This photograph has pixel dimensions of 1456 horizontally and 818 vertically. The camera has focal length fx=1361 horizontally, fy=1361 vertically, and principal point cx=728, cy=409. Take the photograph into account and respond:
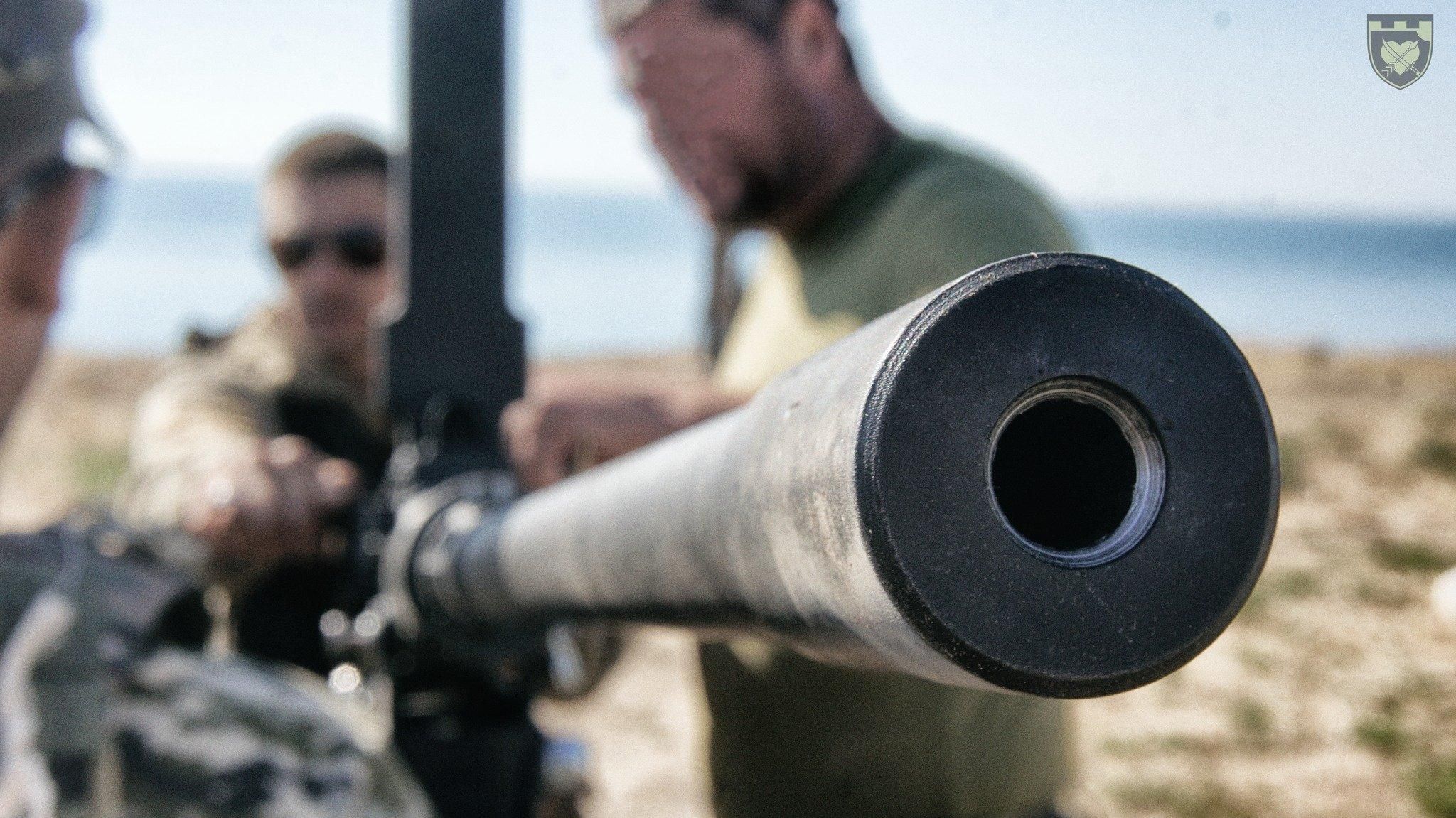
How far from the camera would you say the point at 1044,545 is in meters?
0.46

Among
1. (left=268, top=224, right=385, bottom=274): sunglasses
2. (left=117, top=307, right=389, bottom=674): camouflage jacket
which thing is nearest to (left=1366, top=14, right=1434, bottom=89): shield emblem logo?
(left=117, top=307, right=389, bottom=674): camouflage jacket

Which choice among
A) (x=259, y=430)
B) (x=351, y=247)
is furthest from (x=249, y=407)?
(x=351, y=247)

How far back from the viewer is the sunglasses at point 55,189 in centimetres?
144

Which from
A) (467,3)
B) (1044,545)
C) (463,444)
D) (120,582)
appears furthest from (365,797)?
(1044,545)

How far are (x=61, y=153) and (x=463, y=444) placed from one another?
1.85 feet

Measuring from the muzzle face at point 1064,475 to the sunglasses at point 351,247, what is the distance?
310 cm

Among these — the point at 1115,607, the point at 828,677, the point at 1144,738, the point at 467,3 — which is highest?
the point at 1115,607

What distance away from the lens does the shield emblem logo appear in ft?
2.15

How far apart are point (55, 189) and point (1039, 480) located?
138 centimetres

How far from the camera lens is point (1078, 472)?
471 mm

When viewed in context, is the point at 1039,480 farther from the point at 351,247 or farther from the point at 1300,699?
the point at 1300,699

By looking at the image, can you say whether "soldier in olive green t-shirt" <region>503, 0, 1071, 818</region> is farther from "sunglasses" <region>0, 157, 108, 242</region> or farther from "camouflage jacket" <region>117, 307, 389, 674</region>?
"camouflage jacket" <region>117, 307, 389, 674</region>

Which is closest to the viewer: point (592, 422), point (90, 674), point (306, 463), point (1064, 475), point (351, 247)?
point (1064, 475)

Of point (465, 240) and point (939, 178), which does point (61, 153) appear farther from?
point (939, 178)
